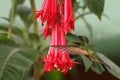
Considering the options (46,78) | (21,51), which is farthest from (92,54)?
(46,78)

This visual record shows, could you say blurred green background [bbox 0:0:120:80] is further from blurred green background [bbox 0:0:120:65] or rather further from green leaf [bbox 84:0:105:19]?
green leaf [bbox 84:0:105:19]

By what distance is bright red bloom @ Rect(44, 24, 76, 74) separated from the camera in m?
0.59

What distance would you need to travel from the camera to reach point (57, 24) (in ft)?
1.94

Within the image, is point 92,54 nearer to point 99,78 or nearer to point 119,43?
point 99,78

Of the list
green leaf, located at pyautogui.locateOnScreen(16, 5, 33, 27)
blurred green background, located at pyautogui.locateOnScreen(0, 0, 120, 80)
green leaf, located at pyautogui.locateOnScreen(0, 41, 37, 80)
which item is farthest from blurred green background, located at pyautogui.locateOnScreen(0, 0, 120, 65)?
green leaf, located at pyautogui.locateOnScreen(0, 41, 37, 80)

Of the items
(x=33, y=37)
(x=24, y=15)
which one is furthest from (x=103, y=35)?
(x=33, y=37)

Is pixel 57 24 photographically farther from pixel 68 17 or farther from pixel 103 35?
pixel 103 35

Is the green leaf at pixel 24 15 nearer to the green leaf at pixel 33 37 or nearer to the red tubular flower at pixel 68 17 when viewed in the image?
the green leaf at pixel 33 37

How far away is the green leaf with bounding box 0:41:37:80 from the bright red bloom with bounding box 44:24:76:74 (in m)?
0.04

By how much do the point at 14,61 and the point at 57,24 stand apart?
0.35 feet

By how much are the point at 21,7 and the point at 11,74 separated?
1.71 ft

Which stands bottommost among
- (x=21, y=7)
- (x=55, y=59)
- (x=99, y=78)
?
(x=99, y=78)

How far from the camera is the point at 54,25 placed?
1.94ft

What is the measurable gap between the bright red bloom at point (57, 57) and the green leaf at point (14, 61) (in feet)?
0.14
